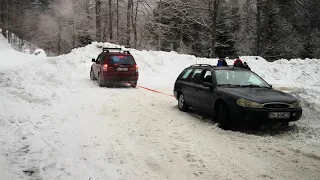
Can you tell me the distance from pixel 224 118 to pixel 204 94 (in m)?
1.34

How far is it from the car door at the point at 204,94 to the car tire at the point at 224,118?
2.02 ft

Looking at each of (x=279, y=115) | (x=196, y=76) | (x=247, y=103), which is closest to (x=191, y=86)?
(x=196, y=76)

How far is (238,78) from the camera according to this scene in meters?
8.80

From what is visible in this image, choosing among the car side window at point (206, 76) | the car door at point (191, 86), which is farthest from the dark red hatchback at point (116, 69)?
the car side window at point (206, 76)

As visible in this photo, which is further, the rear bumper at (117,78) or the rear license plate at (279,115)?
the rear bumper at (117,78)

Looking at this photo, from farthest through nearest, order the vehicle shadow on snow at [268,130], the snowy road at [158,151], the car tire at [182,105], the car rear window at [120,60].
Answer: the car rear window at [120,60] → the car tire at [182,105] → the vehicle shadow on snow at [268,130] → the snowy road at [158,151]

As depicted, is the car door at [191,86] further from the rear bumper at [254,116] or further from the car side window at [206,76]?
the rear bumper at [254,116]

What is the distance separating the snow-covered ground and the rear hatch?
4321mm

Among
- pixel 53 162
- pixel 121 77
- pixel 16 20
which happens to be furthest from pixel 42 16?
pixel 53 162

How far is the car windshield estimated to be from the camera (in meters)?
8.59

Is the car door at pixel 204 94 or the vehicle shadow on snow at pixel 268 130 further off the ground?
the car door at pixel 204 94

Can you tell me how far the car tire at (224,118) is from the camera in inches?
302

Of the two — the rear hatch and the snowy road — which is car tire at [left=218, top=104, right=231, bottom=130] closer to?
the snowy road

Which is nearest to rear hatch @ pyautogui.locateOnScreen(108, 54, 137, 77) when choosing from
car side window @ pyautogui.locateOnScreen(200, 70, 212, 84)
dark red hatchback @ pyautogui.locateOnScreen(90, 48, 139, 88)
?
dark red hatchback @ pyautogui.locateOnScreen(90, 48, 139, 88)
